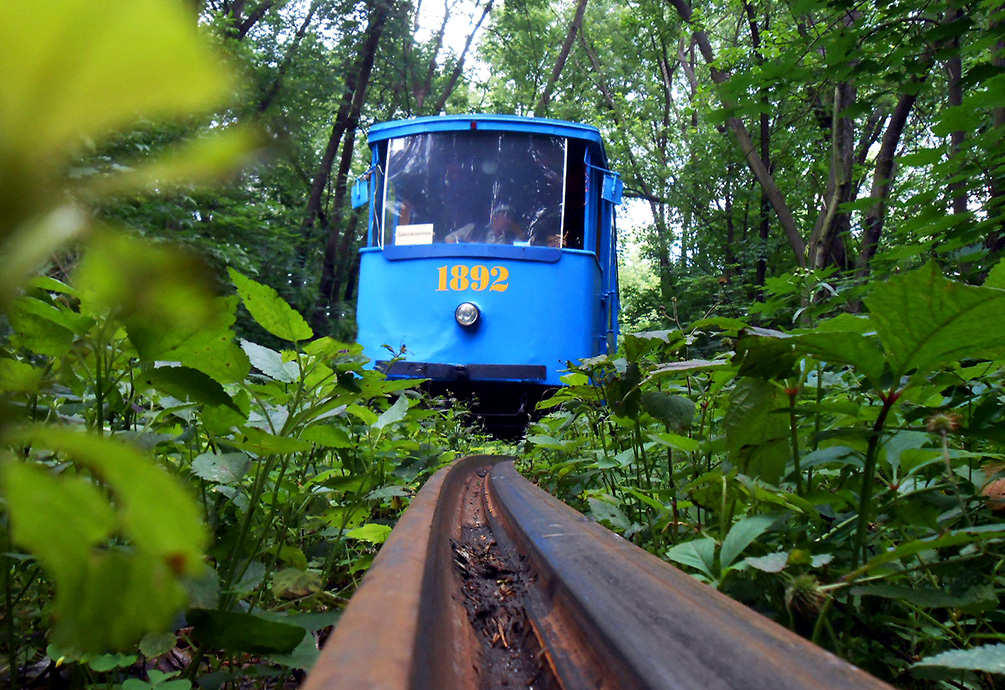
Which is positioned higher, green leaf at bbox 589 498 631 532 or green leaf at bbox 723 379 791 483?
green leaf at bbox 723 379 791 483

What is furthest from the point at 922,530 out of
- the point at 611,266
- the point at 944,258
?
the point at 611,266

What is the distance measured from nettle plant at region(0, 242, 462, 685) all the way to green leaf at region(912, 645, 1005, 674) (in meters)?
0.62

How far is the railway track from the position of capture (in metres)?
0.62

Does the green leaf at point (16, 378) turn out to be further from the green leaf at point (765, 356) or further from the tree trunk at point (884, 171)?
the tree trunk at point (884, 171)

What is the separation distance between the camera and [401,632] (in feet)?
2.05

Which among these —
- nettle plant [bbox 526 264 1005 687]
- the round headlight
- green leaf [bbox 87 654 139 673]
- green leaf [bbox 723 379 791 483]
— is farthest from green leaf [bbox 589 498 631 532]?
the round headlight

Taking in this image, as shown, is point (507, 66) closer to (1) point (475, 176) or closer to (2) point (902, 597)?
(1) point (475, 176)

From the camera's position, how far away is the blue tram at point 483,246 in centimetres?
672

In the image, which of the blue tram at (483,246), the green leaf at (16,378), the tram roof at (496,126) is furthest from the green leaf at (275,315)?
the tram roof at (496,126)

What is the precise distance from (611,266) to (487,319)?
2.67m

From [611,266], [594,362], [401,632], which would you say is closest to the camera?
[401,632]

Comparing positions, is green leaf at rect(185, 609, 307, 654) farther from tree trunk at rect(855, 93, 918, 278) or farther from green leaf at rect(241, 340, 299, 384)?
Answer: tree trunk at rect(855, 93, 918, 278)

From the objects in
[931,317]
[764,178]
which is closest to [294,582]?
[931,317]

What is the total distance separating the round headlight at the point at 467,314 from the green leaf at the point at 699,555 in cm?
563
